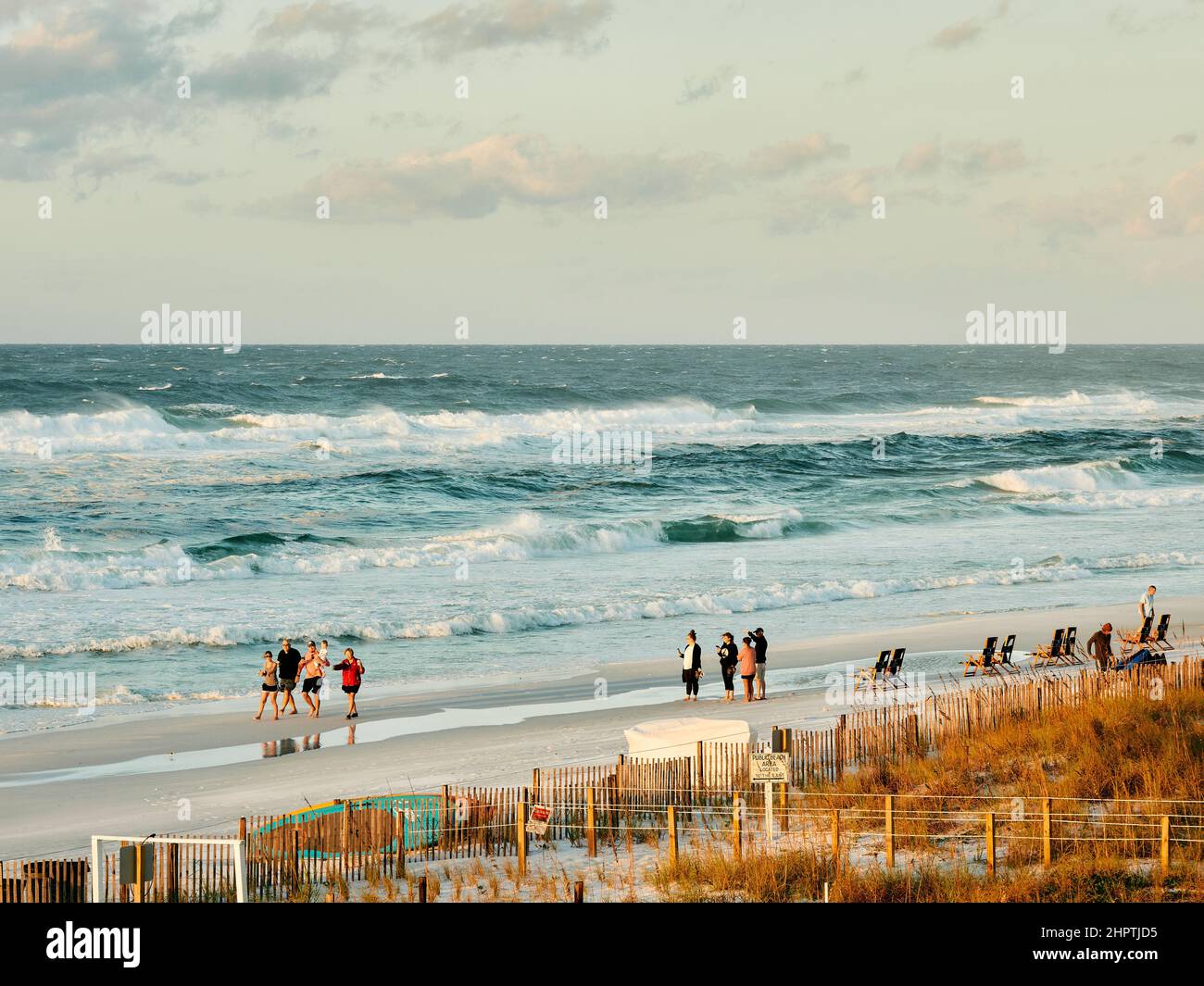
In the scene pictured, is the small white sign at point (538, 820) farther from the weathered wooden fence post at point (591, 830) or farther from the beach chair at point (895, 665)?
the beach chair at point (895, 665)

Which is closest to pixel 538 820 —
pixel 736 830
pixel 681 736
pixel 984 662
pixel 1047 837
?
pixel 736 830

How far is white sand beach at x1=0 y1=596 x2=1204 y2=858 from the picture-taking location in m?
16.3

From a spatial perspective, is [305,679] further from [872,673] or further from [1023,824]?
[1023,824]

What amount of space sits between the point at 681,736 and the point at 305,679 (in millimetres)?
8234

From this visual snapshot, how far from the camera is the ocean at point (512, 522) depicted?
93.2ft

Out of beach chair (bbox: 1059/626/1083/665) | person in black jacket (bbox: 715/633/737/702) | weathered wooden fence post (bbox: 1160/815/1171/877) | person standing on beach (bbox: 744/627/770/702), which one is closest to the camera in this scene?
weathered wooden fence post (bbox: 1160/815/1171/877)

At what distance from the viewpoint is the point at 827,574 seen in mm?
36375

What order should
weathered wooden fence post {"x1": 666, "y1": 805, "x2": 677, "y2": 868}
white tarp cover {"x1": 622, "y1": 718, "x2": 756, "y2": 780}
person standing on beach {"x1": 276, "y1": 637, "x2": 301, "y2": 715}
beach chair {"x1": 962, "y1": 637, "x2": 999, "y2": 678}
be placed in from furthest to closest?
beach chair {"x1": 962, "y1": 637, "x2": 999, "y2": 678} → person standing on beach {"x1": 276, "y1": 637, "x2": 301, "y2": 715} → white tarp cover {"x1": 622, "y1": 718, "x2": 756, "y2": 780} → weathered wooden fence post {"x1": 666, "y1": 805, "x2": 677, "y2": 868}

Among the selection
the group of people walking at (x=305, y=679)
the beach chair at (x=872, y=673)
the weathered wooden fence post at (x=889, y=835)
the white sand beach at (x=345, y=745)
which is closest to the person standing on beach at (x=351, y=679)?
the group of people walking at (x=305, y=679)

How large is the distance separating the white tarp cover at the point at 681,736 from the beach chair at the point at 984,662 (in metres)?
8.53

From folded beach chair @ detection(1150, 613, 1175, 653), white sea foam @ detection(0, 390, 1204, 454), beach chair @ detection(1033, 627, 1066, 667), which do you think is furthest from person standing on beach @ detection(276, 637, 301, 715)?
white sea foam @ detection(0, 390, 1204, 454)

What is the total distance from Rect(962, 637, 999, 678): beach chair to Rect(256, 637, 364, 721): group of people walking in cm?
1037

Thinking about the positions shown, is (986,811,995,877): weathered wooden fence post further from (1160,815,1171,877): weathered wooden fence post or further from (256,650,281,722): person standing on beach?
(256,650,281,722): person standing on beach
